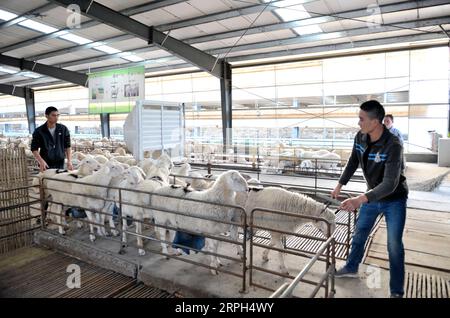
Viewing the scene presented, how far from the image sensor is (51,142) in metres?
5.08

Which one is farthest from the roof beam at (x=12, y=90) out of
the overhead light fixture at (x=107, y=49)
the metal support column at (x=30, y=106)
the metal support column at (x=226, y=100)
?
the metal support column at (x=226, y=100)

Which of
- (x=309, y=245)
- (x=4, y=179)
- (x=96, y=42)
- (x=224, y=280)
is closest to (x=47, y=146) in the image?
(x=4, y=179)

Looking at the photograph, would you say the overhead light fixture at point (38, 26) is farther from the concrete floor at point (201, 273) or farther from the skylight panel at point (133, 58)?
the concrete floor at point (201, 273)

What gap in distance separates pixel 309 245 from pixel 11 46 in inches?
513

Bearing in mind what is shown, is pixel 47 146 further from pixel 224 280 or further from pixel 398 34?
pixel 398 34

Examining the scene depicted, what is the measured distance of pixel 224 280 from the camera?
3215 mm

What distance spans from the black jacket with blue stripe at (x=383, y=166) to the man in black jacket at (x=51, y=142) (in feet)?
14.6

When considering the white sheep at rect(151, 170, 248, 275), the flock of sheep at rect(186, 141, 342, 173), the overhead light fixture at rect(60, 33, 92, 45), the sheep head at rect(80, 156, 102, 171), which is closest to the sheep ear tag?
the white sheep at rect(151, 170, 248, 275)

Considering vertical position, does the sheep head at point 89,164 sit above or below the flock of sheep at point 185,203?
above

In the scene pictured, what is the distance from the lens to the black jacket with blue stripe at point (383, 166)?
2.55 m

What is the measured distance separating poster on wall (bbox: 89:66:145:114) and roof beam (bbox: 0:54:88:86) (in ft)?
16.6

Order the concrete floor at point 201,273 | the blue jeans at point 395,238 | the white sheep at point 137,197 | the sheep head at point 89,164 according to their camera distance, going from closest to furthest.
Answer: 1. the blue jeans at point 395,238
2. the concrete floor at point 201,273
3. the white sheep at point 137,197
4. the sheep head at point 89,164

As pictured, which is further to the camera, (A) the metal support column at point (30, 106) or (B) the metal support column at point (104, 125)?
(A) the metal support column at point (30, 106)

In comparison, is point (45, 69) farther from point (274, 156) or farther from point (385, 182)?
point (385, 182)
